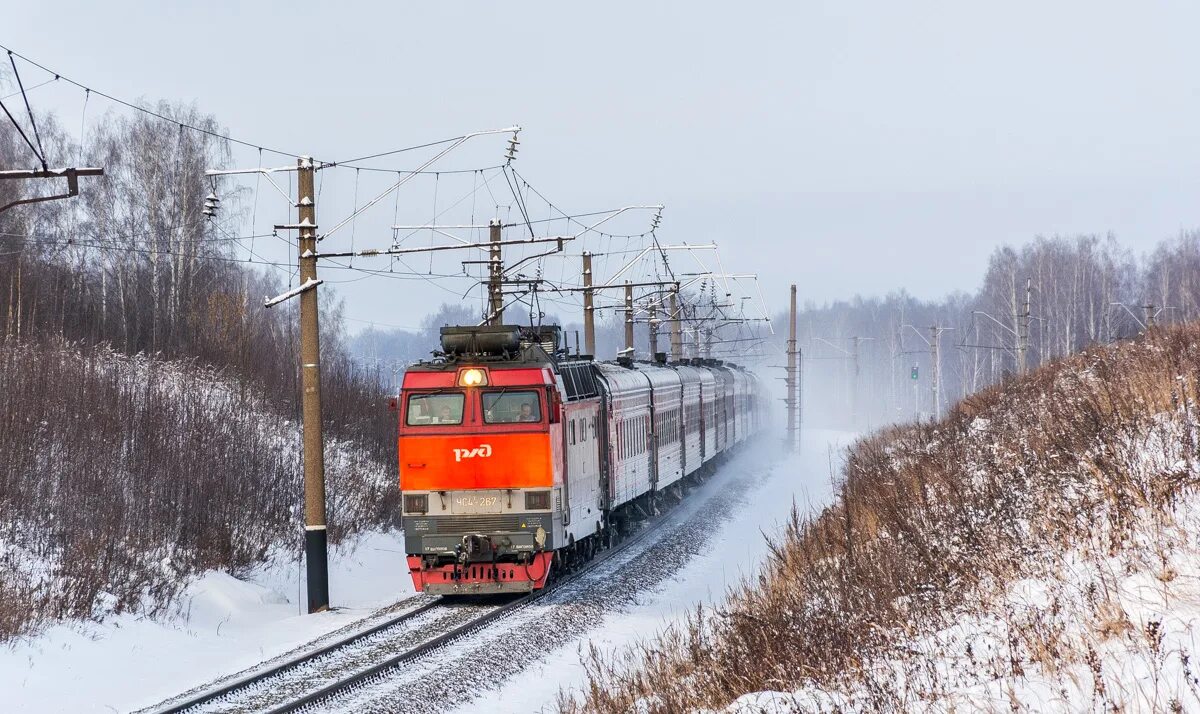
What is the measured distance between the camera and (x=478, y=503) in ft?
51.0

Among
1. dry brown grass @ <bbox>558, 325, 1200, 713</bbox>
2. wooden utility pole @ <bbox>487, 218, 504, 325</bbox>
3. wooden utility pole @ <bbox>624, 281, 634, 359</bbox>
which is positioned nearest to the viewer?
dry brown grass @ <bbox>558, 325, 1200, 713</bbox>

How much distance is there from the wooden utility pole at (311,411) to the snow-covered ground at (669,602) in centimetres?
432

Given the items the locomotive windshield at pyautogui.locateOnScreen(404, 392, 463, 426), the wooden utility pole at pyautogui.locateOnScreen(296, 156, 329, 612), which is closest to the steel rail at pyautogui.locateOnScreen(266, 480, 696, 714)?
the locomotive windshield at pyautogui.locateOnScreen(404, 392, 463, 426)

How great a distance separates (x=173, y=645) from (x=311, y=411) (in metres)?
3.87

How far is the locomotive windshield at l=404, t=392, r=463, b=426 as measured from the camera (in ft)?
51.8

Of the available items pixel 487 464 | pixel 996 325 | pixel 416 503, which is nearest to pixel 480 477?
pixel 487 464

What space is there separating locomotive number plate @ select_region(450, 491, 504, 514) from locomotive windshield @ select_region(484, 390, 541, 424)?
972mm

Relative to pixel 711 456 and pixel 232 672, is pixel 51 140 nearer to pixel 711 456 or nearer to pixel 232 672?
pixel 711 456

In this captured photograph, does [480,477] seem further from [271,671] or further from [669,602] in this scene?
[271,671]

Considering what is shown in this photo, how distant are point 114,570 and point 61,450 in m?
2.86

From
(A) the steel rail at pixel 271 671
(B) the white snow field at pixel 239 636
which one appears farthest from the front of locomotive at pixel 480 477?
(B) the white snow field at pixel 239 636

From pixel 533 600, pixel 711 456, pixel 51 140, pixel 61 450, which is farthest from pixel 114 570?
pixel 51 140

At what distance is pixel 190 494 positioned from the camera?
18.1m

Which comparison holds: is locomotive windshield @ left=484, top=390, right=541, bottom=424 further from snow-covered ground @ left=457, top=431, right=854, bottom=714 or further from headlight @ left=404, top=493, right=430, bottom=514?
snow-covered ground @ left=457, top=431, right=854, bottom=714
